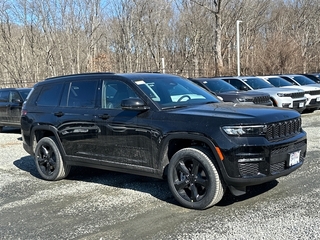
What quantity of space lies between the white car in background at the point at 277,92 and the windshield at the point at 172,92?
767 cm

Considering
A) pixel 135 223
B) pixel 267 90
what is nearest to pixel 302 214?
pixel 135 223

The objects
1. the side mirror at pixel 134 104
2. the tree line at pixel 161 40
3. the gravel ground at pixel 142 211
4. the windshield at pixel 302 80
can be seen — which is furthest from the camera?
the tree line at pixel 161 40

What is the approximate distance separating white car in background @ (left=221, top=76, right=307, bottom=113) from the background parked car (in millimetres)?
823

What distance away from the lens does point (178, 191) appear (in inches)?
190

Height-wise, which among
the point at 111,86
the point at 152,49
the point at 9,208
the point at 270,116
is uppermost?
the point at 152,49

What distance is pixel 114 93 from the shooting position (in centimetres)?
566

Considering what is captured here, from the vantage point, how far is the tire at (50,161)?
643 cm

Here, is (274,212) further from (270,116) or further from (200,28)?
(200,28)

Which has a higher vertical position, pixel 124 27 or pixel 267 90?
pixel 124 27

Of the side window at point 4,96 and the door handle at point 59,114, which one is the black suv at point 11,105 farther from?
the door handle at point 59,114

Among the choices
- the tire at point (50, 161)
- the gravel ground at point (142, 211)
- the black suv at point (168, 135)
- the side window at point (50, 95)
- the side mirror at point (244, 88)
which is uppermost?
the side window at point (50, 95)

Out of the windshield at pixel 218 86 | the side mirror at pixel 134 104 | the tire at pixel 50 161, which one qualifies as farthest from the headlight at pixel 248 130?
the windshield at pixel 218 86

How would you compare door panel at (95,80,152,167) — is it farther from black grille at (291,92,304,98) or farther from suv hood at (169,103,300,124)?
black grille at (291,92,304,98)

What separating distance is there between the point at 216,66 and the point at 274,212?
88.6 feet
